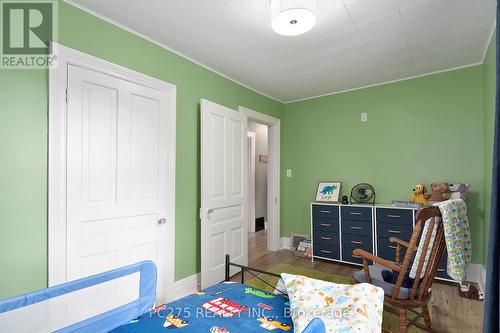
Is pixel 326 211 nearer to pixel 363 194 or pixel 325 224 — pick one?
pixel 325 224

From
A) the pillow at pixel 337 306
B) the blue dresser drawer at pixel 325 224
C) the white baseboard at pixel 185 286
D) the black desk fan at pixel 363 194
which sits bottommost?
the white baseboard at pixel 185 286

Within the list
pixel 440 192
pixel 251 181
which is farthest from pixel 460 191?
pixel 251 181

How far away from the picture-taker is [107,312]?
1.29m

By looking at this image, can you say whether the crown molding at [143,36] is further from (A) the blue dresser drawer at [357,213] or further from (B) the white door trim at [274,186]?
(A) the blue dresser drawer at [357,213]

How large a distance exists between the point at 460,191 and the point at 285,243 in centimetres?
258

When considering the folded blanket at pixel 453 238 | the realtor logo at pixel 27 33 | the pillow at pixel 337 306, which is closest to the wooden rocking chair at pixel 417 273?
the folded blanket at pixel 453 238

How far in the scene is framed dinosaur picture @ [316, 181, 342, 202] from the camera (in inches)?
155

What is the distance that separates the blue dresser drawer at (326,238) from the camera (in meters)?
3.69

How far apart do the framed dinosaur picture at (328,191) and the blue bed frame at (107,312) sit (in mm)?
3083

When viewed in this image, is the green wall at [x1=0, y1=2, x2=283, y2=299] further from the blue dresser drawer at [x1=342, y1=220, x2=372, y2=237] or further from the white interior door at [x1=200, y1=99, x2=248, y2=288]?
the blue dresser drawer at [x1=342, y1=220, x2=372, y2=237]

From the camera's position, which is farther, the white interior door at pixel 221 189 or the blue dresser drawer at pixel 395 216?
the blue dresser drawer at pixel 395 216

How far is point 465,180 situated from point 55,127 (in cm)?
418

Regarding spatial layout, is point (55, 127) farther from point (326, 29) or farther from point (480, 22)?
point (480, 22)

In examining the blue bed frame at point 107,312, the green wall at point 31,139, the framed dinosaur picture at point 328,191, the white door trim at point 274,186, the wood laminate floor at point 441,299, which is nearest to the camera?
the blue bed frame at point 107,312
